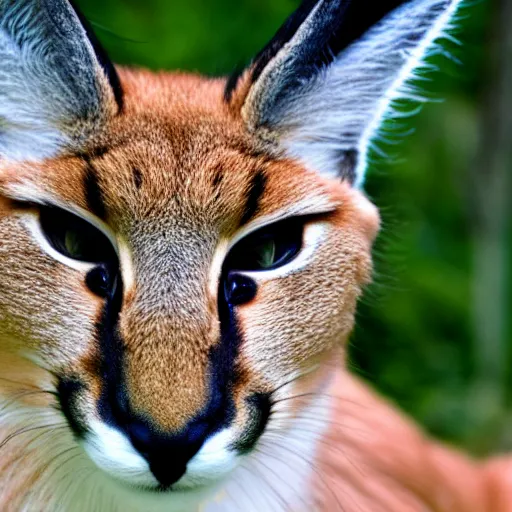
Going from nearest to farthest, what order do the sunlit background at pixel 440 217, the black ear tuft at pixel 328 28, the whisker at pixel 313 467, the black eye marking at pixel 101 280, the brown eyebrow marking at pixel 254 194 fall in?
the black eye marking at pixel 101 280 < the brown eyebrow marking at pixel 254 194 < the black ear tuft at pixel 328 28 < the whisker at pixel 313 467 < the sunlit background at pixel 440 217

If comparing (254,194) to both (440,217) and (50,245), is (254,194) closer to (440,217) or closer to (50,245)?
(50,245)

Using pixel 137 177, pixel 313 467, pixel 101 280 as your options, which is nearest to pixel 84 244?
pixel 101 280

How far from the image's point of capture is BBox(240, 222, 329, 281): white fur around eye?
3355 mm

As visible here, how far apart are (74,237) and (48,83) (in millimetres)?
512

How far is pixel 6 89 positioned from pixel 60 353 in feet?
2.89

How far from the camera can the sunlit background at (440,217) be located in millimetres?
7406

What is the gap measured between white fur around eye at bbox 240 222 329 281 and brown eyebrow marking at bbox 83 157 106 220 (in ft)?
1.52

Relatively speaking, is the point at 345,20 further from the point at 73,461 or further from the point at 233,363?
the point at 73,461

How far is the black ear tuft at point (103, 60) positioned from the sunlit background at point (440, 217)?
9.74 ft

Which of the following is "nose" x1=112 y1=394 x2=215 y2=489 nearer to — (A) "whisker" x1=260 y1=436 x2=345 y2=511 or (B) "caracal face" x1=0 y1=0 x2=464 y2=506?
(B) "caracal face" x1=0 y1=0 x2=464 y2=506

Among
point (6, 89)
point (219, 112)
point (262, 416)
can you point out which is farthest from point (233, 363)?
point (6, 89)

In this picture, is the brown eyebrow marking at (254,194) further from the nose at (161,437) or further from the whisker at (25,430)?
the whisker at (25,430)

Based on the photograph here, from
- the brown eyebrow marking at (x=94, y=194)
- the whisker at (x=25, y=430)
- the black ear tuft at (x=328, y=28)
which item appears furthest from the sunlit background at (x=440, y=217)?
the whisker at (x=25, y=430)

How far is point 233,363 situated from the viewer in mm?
3148
